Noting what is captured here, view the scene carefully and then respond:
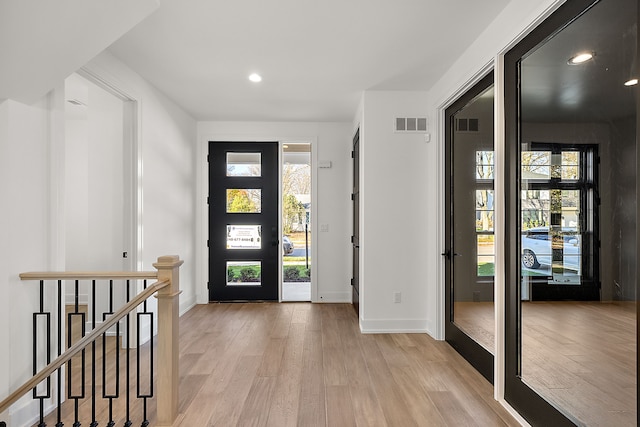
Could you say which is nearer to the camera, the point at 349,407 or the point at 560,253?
the point at 560,253

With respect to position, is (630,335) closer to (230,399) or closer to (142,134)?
(230,399)

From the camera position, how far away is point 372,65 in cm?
330

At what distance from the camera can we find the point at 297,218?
7340 millimetres

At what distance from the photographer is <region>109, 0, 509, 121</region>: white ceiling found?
7.86 ft

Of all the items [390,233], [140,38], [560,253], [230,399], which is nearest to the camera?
[560,253]

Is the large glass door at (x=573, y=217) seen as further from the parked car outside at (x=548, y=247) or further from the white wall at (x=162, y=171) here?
the white wall at (x=162, y=171)

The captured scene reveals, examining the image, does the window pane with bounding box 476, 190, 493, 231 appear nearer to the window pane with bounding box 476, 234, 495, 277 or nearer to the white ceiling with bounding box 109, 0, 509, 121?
the window pane with bounding box 476, 234, 495, 277

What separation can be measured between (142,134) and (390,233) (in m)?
2.74

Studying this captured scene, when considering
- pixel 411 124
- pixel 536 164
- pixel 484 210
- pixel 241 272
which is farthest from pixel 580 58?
pixel 241 272

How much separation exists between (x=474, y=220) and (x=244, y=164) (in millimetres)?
3469

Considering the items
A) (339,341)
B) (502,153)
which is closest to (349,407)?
(339,341)

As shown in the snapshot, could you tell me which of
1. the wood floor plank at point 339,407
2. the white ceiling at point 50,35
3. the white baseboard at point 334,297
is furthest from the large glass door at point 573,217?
the white baseboard at point 334,297

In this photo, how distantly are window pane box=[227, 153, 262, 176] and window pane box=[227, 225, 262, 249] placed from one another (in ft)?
2.64

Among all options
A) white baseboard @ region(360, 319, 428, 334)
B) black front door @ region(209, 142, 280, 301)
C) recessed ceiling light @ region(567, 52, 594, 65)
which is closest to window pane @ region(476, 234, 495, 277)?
white baseboard @ region(360, 319, 428, 334)
